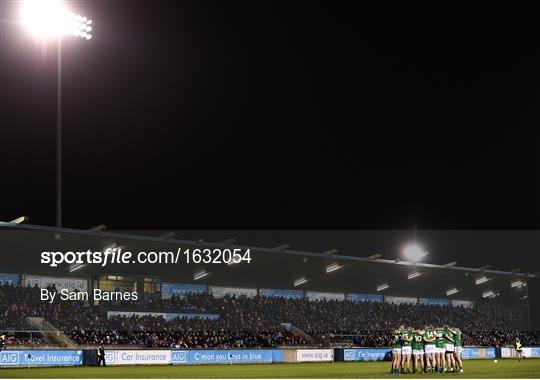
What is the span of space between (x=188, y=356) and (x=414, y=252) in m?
37.9

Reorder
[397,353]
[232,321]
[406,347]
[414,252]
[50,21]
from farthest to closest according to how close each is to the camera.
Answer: [414,252] < [232,321] < [50,21] < [397,353] < [406,347]

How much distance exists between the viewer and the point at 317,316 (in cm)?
7794

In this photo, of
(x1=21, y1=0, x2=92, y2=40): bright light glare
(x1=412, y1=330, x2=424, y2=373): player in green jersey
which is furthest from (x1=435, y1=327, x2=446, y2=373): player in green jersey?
(x1=21, y1=0, x2=92, y2=40): bright light glare

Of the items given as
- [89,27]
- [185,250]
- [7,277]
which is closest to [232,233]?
[185,250]

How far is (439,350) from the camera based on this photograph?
1357 inches

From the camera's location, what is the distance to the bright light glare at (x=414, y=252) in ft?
284

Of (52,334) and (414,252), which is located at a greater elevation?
(414,252)

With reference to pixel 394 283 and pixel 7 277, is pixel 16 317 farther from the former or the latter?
pixel 394 283

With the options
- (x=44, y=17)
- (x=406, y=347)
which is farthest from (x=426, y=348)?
(x=44, y=17)

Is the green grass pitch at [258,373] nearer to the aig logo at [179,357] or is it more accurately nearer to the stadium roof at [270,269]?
the aig logo at [179,357]

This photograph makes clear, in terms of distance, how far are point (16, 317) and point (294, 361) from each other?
67.8ft

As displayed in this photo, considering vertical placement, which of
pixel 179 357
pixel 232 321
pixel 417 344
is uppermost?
pixel 232 321

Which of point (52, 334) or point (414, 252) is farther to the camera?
point (414, 252)

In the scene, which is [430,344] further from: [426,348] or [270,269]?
[270,269]
